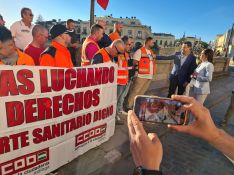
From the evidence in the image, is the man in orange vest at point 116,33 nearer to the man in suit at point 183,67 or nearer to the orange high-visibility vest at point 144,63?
the orange high-visibility vest at point 144,63

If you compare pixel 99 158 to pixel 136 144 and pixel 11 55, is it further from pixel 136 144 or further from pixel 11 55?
pixel 136 144

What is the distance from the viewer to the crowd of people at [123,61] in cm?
129

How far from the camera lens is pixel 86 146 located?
3383 millimetres

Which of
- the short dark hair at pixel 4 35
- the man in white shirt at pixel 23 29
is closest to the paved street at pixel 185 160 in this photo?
the short dark hair at pixel 4 35

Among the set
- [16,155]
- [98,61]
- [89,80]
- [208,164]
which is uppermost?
[98,61]

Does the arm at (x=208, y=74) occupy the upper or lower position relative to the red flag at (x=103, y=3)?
lower

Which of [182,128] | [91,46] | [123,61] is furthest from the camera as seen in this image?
[123,61]

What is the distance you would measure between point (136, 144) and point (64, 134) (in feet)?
6.55

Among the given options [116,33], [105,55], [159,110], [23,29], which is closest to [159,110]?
[159,110]

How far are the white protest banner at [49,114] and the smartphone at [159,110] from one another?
49.5 inches

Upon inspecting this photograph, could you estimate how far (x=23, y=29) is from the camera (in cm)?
481

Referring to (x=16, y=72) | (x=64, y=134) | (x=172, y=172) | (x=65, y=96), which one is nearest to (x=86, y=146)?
(x=64, y=134)

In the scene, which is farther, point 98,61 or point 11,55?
point 98,61

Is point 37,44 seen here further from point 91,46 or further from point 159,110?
point 159,110
